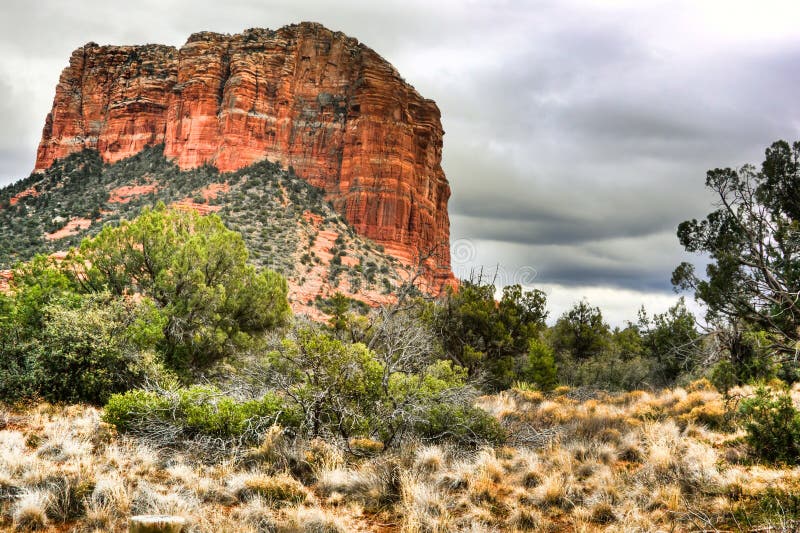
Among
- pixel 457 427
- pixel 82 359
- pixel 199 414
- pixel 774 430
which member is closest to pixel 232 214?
pixel 82 359

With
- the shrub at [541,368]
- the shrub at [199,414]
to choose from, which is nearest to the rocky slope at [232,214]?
the shrub at [541,368]

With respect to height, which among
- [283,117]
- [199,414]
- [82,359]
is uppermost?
[283,117]

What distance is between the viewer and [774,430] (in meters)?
7.90

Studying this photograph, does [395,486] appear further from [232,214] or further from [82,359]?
[232,214]

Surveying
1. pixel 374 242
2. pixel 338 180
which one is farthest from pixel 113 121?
pixel 374 242

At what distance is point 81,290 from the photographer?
49.2ft

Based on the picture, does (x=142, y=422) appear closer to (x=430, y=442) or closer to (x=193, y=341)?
(x=430, y=442)

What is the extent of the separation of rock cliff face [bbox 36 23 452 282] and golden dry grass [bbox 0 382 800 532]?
2296 inches

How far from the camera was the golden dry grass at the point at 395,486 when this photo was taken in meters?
5.64

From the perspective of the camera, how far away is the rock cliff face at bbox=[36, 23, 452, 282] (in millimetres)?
67812

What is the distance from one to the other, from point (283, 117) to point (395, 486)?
70.9 metres

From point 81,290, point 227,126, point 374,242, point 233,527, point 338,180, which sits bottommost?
point 233,527

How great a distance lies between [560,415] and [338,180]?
61.8 m

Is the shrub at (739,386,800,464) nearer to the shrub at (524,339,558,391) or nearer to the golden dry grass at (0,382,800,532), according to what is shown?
the golden dry grass at (0,382,800,532)
